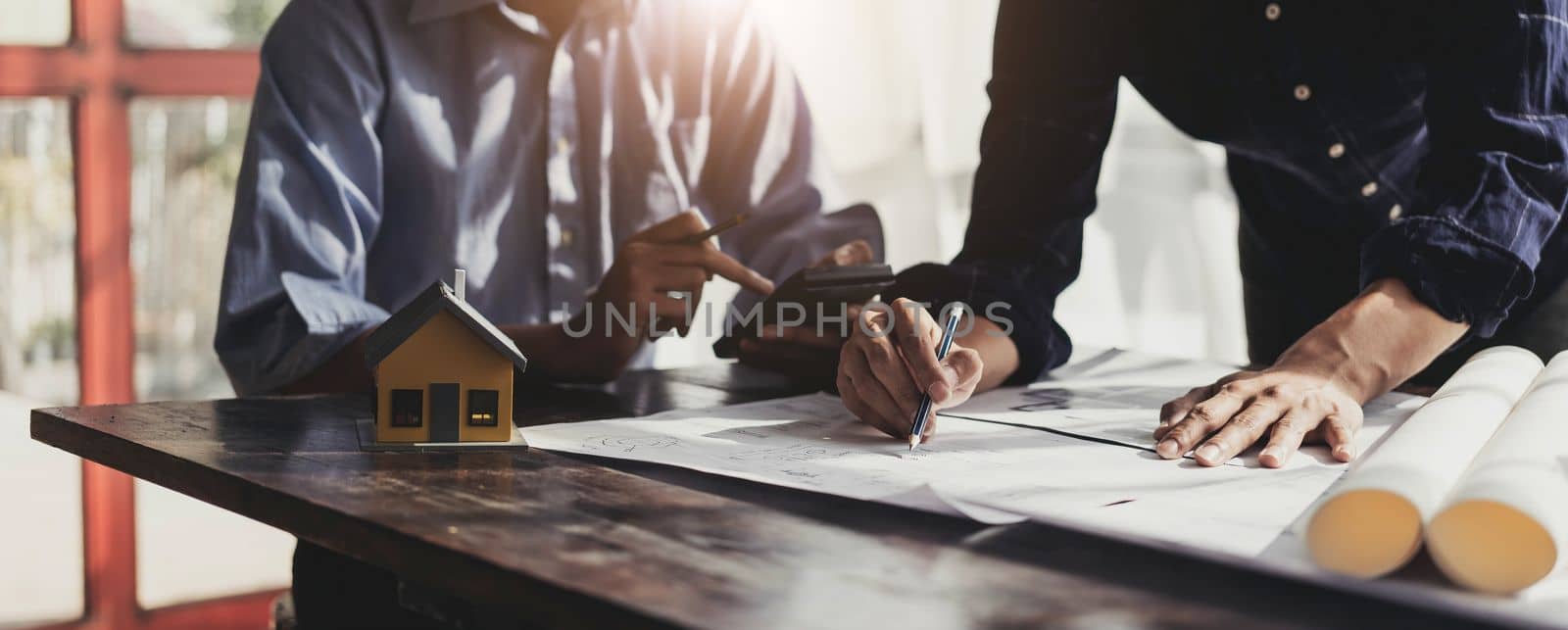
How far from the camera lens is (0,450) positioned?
225 cm

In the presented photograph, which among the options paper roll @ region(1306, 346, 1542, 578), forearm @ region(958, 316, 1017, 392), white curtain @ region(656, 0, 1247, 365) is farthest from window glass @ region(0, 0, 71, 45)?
paper roll @ region(1306, 346, 1542, 578)

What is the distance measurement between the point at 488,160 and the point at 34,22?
939 millimetres

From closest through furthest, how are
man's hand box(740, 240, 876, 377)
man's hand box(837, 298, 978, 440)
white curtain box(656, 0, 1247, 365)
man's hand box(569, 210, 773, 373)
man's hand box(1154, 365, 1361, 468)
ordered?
1. man's hand box(1154, 365, 1361, 468)
2. man's hand box(837, 298, 978, 440)
3. man's hand box(740, 240, 876, 377)
4. man's hand box(569, 210, 773, 373)
5. white curtain box(656, 0, 1247, 365)

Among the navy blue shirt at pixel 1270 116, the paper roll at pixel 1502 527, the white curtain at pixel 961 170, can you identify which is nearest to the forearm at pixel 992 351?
the navy blue shirt at pixel 1270 116

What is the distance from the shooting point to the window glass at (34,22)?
6.99 ft

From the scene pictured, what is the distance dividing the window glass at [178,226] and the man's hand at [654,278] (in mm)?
1185

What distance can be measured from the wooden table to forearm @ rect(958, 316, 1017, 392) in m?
0.45

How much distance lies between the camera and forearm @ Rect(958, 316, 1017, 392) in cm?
126

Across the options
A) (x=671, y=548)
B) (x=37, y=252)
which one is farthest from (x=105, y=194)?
(x=671, y=548)

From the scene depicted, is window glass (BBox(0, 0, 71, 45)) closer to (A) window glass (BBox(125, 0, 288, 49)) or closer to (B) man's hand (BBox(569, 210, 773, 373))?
(A) window glass (BBox(125, 0, 288, 49))

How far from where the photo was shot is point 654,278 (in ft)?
4.83

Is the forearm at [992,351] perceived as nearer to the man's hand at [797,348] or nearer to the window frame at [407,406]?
the man's hand at [797,348]

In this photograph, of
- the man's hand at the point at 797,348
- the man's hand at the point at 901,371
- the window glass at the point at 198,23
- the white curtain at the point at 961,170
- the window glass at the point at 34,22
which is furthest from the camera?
the white curtain at the point at 961,170

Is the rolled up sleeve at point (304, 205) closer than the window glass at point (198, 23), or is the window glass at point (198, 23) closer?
the rolled up sleeve at point (304, 205)
